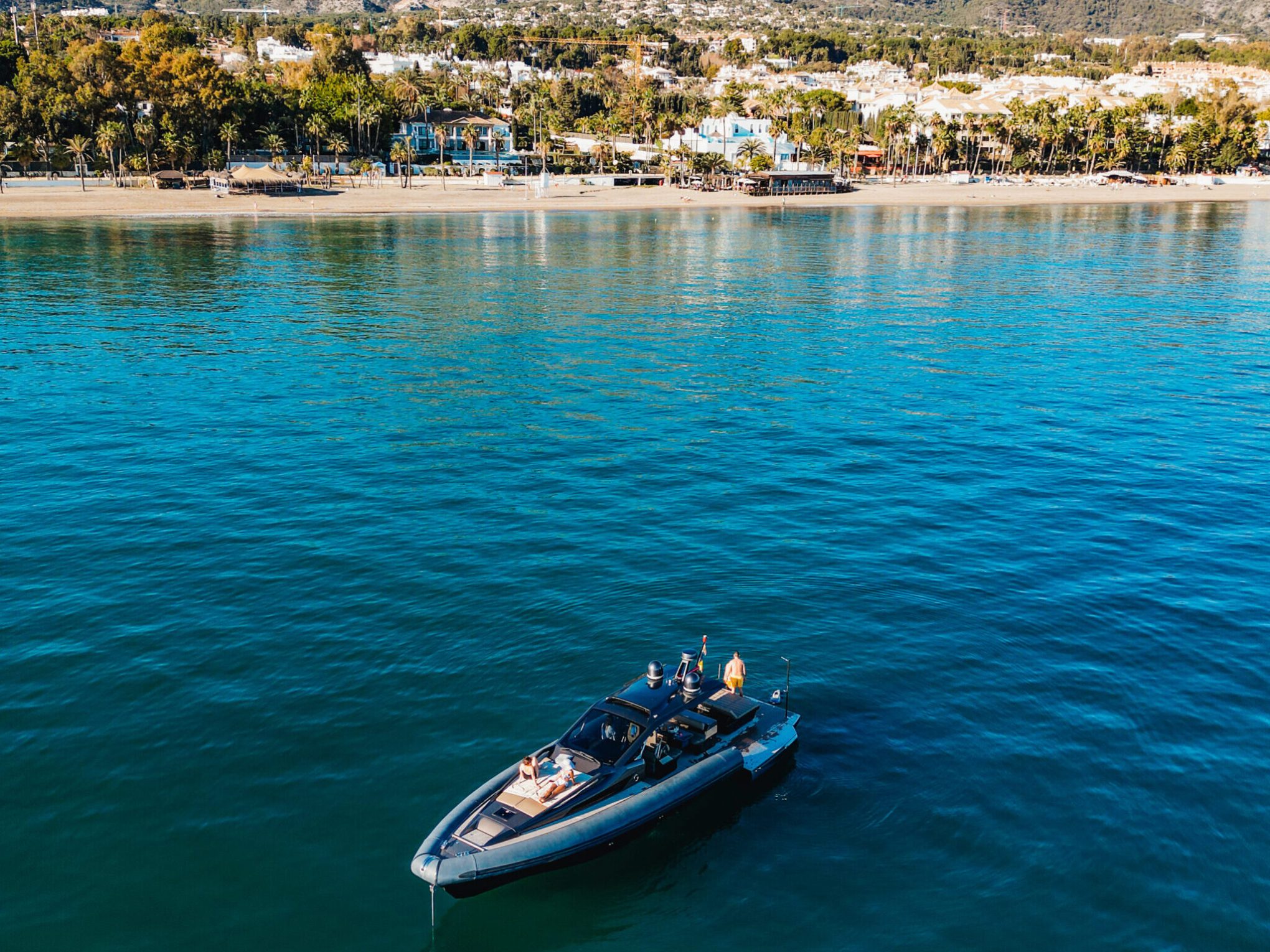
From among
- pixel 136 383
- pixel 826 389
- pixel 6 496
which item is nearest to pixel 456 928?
pixel 6 496

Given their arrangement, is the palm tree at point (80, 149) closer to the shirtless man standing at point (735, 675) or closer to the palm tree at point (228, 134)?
the palm tree at point (228, 134)

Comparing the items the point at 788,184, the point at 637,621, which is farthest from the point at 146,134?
the point at 637,621

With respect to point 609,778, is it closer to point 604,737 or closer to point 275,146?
point 604,737

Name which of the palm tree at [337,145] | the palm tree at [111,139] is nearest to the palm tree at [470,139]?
the palm tree at [337,145]

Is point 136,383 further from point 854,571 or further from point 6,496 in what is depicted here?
point 854,571

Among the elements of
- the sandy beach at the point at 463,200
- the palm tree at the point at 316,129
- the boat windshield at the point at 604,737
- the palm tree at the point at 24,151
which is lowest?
the boat windshield at the point at 604,737

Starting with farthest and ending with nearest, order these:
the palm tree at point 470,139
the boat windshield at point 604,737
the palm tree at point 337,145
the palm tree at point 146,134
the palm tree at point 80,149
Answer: the palm tree at point 470,139 < the palm tree at point 337,145 < the palm tree at point 146,134 < the palm tree at point 80,149 < the boat windshield at point 604,737
